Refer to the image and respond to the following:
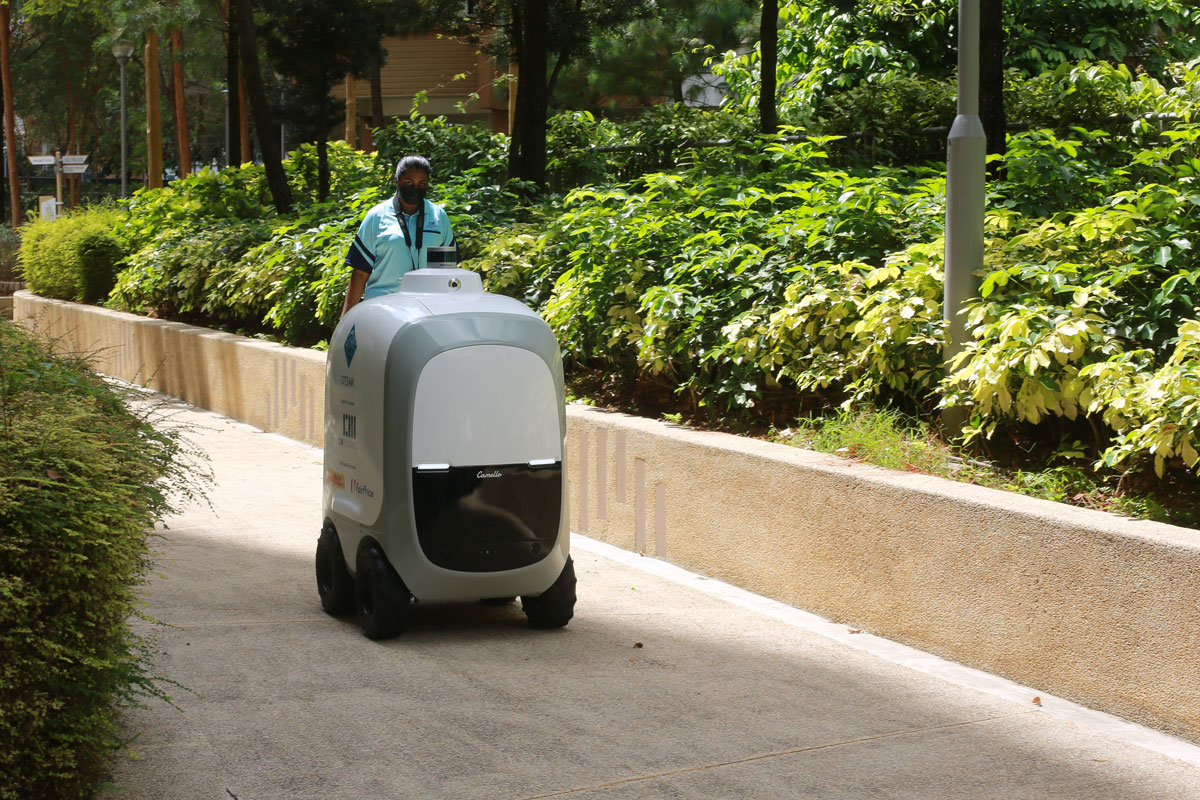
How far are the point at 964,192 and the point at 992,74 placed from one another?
299 cm

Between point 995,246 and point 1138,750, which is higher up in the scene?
point 995,246

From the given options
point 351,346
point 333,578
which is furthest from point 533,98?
point 333,578

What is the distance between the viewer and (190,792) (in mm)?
3893

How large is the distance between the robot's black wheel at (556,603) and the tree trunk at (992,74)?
4.50m

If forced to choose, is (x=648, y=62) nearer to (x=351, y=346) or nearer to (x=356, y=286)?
(x=356, y=286)

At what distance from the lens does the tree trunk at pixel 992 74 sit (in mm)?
8617

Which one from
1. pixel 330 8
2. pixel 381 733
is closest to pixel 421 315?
pixel 381 733

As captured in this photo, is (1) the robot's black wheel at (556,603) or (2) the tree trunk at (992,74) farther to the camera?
(2) the tree trunk at (992,74)

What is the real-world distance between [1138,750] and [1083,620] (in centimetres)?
54

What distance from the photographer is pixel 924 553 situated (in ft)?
18.1

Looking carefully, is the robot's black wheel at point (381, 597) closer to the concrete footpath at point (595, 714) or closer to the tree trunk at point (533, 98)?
the concrete footpath at point (595, 714)

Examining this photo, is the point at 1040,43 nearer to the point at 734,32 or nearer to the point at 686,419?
the point at 686,419

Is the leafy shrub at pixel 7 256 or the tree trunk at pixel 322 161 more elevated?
the tree trunk at pixel 322 161

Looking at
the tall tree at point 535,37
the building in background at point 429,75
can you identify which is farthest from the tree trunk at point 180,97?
the tall tree at point 535,37
